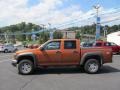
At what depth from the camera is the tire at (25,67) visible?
14469 mm

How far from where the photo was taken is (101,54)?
48.1ft

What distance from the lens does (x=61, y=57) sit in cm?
1462

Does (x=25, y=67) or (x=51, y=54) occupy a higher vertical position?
(x=51, y=54)

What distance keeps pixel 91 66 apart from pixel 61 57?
1.63 metres


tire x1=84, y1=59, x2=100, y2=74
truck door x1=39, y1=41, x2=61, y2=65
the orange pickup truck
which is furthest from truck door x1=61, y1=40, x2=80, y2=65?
tire x1=84, y1=59, x2=100, y2=74

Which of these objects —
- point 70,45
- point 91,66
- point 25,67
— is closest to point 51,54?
point 70,45

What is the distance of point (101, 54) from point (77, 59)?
1280mm

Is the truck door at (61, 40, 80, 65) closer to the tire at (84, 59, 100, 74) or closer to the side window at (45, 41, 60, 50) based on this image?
the side window at (45, 41, 60, 50)

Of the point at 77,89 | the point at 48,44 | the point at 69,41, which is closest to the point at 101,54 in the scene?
the point at 69,41

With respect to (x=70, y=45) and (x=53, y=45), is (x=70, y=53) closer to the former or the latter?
(x=70, y=45)

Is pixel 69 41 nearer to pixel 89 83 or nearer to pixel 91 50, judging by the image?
pixel 91 50

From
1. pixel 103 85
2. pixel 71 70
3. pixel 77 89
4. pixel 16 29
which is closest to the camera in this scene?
pixel 77 89

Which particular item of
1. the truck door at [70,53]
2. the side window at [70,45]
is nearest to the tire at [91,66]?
the truck door at [70,53]

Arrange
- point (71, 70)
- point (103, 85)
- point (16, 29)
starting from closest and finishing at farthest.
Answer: point (103, 85) < point (71, 70) < point (16, 29)
